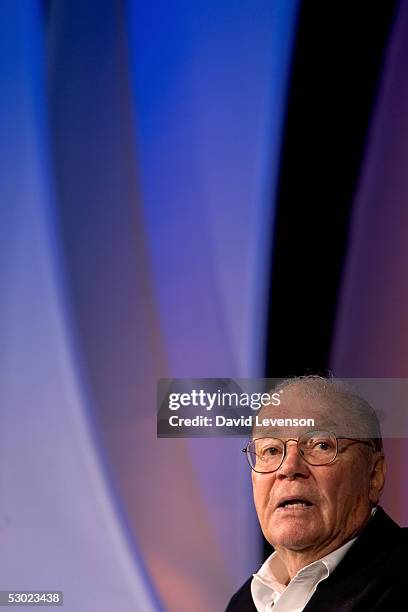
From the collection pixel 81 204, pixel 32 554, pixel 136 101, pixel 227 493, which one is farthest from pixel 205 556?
pixel 136 101

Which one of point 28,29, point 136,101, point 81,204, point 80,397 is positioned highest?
point 28,29

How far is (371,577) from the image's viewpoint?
180 centimetres

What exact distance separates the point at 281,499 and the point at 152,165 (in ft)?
2.35

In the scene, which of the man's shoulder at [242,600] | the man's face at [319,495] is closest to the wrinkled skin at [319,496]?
the man's face at [319,495]

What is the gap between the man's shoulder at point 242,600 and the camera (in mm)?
1924

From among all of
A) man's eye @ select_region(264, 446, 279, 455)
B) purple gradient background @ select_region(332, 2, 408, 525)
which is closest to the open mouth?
man's eye @ select_region(264, 446, 279, 455)

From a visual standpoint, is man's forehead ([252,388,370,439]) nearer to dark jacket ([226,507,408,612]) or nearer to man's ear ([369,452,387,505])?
man's ear ([369,452,387,505])

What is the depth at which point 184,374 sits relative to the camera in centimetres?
197

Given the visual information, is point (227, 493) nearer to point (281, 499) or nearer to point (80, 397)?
point (281, 499)

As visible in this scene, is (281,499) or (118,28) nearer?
(281,499)

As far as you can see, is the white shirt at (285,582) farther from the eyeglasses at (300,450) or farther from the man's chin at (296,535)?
the eyeglasses at (300,450)

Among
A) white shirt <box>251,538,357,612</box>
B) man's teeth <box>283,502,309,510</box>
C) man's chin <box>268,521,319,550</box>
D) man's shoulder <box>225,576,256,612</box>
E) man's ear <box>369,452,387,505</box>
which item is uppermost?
man's ear <box>369,452,387,505</box>

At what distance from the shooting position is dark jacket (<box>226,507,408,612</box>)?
5.84ft

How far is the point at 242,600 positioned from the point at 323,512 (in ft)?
0.87
